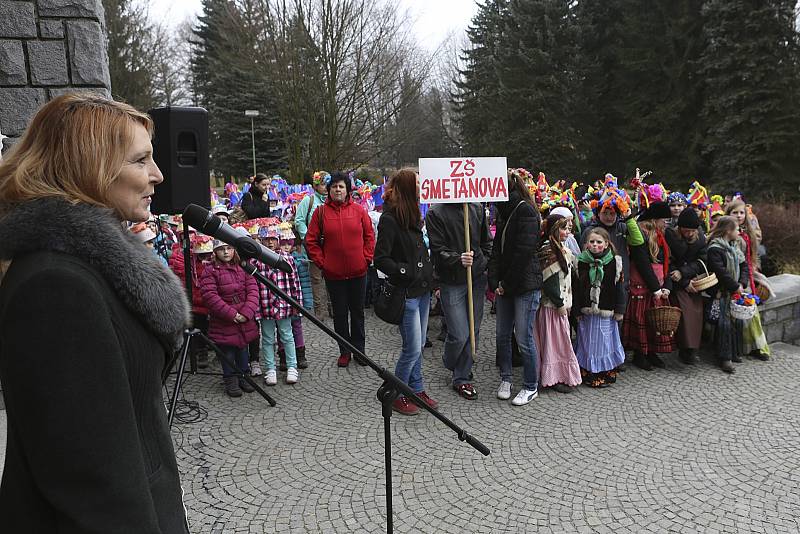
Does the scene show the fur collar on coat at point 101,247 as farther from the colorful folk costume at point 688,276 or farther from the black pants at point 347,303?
the colorful folk costume at point 688,276

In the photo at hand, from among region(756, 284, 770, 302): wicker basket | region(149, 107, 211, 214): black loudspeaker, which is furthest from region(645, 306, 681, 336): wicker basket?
A: region(149, 107, 211, 214): black loudspeaker

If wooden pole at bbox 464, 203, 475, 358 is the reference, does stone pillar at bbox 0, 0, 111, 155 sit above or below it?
above

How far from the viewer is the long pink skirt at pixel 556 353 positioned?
5.21 m

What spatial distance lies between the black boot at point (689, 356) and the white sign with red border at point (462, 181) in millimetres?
2737

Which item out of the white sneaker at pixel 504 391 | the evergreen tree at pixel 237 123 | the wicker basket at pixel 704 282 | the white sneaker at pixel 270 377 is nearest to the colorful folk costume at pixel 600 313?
the white sneaker at pixel 504 391

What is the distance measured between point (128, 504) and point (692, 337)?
597 cm

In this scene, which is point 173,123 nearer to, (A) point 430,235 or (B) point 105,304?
(A) point 430,235

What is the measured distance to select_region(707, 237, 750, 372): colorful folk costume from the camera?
585cm

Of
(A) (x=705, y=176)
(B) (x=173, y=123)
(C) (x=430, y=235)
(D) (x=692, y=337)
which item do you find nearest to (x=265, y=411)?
(C) (x=430, y=235)

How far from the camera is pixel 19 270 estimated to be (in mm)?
1106

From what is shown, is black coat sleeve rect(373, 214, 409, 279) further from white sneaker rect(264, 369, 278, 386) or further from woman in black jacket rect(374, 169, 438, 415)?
white sneaker rect(264, 369, 278, 386)

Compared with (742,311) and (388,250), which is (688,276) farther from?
(388,250)

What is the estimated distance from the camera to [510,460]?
155 inches

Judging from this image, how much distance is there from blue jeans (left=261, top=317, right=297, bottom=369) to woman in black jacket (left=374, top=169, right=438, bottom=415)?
4.45 ft
